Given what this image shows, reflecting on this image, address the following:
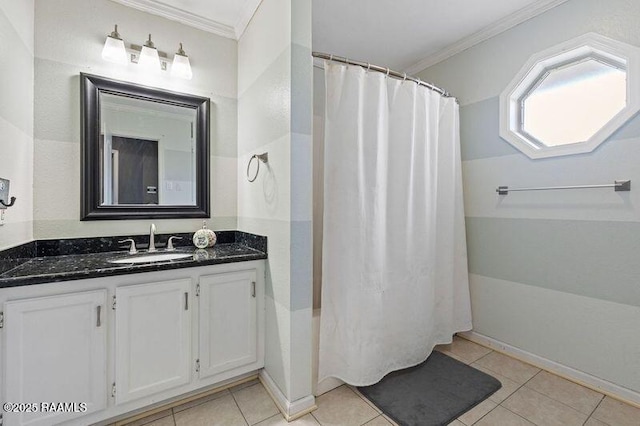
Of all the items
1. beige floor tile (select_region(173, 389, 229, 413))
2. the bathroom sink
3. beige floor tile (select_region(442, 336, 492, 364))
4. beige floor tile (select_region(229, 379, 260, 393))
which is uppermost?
the bathroom sink

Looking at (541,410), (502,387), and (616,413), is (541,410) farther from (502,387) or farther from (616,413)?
(616,413)

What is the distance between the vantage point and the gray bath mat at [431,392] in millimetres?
1561

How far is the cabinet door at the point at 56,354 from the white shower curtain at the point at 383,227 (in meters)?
1.16

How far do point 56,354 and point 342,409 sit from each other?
1.46m

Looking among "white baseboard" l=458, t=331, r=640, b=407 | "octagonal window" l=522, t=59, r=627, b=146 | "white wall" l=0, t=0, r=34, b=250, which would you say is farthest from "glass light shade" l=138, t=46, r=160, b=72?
"white baseboard" l=458, t=331, r=640, b=407

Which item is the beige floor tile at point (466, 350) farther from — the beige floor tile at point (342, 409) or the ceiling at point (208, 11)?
the ceiling at point (208, 11)

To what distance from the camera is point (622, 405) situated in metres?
1.64

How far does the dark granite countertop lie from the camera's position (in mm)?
1289

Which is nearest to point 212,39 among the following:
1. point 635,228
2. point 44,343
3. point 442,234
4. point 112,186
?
point 112,186

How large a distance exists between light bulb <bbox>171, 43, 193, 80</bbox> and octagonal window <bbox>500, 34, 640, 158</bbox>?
2.37 m

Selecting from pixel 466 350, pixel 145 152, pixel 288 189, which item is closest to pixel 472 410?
pixel 466 350

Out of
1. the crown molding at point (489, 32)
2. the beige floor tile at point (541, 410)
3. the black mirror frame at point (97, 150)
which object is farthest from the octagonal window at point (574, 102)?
the black mirror frame at point (97, 150)

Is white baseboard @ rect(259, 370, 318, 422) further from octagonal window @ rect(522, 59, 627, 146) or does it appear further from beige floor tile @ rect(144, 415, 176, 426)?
octagonal window @ rect(522, 59, 627, 146)

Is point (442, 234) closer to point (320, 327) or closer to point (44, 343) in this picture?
point (320, 327)
